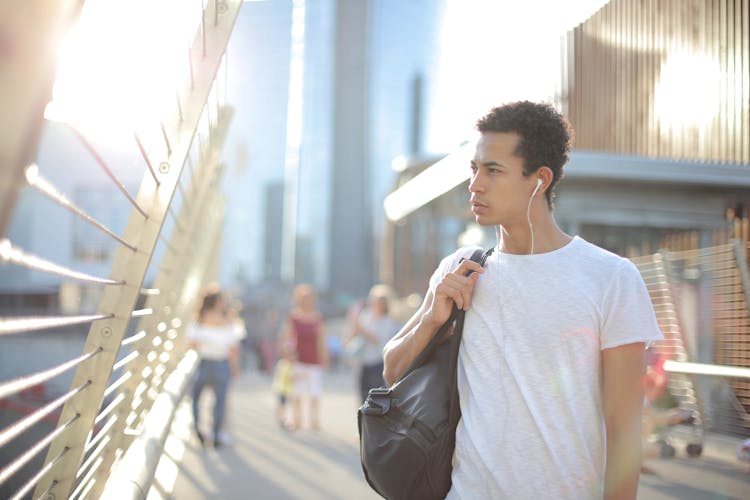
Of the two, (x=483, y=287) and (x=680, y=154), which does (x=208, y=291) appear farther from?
(x=483, y=287)

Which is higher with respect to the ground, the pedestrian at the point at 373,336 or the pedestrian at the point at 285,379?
the pedestrian at the point at 373,336

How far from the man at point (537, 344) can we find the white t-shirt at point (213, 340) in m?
7.19

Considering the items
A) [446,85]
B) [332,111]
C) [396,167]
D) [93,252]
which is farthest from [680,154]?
[332,111]

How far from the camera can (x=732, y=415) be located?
5.30 m

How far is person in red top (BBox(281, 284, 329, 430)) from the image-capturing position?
10742 millimetres

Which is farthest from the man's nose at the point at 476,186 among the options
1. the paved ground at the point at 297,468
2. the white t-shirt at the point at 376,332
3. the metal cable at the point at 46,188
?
the white t-shirt at the point at 376,332

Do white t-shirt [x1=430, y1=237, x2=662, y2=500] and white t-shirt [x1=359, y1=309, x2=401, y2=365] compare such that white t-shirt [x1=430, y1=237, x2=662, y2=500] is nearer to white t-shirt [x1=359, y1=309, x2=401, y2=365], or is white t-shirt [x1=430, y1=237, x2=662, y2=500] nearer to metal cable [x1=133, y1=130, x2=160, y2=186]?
metal cable [x1=133, y1=130, x2=160, y2=186]

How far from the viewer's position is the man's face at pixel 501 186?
2.37 meters

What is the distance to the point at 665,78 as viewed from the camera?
720cm

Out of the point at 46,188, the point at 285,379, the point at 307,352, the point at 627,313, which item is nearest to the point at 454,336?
the point at 627,313

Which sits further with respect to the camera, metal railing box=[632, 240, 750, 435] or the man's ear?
metal railing box=[632, 240, 750, 435]

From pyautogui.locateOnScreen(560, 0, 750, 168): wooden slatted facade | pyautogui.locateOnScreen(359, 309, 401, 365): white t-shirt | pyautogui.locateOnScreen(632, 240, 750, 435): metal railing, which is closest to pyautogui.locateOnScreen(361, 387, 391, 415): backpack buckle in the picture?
pyautogui.locateOnScreen(632, 240, 750, 435): metal railing

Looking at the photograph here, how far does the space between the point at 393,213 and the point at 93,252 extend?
2125 cm

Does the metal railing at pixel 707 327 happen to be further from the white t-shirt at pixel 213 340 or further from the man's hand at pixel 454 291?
the white t-shirt at pixel 213 340
